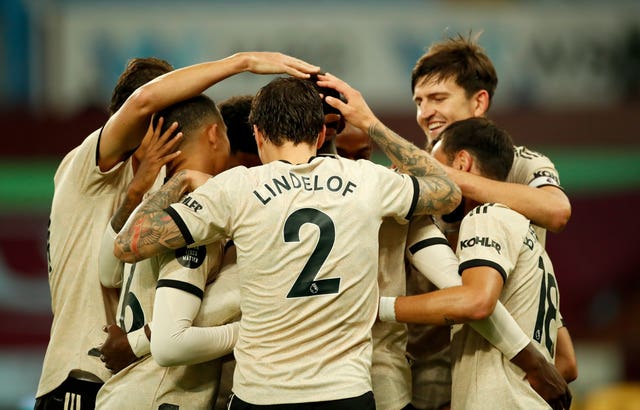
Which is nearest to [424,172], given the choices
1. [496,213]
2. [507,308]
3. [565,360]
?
[496,213]

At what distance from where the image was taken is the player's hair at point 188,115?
4066 mm

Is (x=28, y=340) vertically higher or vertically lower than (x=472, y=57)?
lower

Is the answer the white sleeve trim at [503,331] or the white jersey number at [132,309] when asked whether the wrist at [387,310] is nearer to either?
the white sleeve trim at [503,331]

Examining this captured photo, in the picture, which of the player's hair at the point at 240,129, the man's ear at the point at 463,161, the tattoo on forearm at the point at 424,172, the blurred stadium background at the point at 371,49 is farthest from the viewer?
the blurred stadium background at the point at 371,49

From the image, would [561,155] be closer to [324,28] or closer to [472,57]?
[324,28]

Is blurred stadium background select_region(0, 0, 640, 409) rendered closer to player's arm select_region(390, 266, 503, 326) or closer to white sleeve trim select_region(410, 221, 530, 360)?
white sleeve trim select_region(410, 221, 530, 360)

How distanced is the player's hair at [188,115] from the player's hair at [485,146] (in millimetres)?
1121

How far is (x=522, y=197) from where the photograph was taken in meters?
4.24

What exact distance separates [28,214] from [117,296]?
645cm

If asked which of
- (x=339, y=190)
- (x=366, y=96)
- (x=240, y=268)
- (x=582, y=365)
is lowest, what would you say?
(x=582, y=365)

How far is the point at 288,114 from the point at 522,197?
1217 mm

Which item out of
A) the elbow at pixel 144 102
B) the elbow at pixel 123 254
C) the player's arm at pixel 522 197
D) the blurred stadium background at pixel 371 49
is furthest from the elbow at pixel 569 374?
the blurred stadium background at pixel 371 49

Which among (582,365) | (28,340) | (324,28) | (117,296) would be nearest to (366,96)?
(324,28)

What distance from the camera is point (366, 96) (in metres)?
12.3
